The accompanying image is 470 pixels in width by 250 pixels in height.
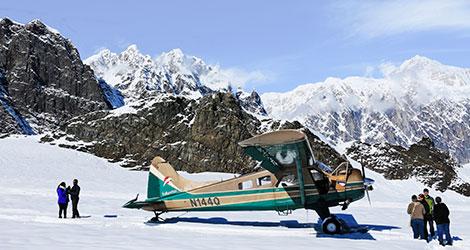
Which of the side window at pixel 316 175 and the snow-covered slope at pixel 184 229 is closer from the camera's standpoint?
the snow-covered slope at pixel 184 229

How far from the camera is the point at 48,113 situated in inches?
4193

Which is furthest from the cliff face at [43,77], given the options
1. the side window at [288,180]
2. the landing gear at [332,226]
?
the landing gear at [332,226]

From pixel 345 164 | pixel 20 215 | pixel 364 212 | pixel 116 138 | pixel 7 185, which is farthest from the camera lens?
pixel 116 138

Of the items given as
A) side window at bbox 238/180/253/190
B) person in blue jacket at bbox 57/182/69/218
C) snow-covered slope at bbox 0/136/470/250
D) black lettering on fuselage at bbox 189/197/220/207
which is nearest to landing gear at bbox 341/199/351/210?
snow-covered slope at bbox 0/136/470/250

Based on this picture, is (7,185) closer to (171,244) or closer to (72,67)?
(171,244)

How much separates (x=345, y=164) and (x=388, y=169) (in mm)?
47664

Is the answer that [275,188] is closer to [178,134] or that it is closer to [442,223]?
[442,223]

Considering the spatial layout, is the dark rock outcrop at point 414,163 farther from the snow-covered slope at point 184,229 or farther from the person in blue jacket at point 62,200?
the person in blue jacket at point 62,200

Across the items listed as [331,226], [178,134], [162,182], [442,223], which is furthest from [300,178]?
[178,134]

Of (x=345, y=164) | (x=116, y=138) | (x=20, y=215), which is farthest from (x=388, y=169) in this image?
(x=20, y=215)

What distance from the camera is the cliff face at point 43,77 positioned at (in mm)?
105375

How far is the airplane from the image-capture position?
1547 centimetres

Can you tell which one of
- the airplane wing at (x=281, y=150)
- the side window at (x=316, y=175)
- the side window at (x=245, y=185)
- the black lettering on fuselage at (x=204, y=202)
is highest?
the airplane wing at (x=281, y=150)

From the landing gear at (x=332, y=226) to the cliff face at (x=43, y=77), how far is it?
92.7 metres
